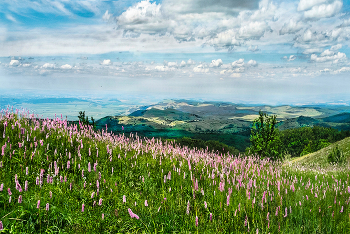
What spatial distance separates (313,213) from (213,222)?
2.31 metres

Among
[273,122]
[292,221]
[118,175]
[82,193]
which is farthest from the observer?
[273,122]

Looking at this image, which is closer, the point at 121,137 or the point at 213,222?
the point at 213,222

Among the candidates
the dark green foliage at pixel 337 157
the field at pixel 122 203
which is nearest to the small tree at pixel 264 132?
the dark green foliage at pixel 337 157

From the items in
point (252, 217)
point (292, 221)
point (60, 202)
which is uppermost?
point (60, 202)

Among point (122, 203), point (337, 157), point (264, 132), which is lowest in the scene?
point (337, 157)

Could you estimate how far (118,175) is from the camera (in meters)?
5.54

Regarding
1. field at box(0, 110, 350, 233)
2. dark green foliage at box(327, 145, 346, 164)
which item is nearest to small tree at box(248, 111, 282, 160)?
dark green foliage at box(327, 145, 346, 164)

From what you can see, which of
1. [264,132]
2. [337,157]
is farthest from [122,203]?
[264,132]

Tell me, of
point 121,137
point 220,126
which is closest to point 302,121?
point 220,126

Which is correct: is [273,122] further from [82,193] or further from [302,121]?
[302,121]

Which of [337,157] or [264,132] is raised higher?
[264,132]

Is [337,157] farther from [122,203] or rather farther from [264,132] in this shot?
[122,203]

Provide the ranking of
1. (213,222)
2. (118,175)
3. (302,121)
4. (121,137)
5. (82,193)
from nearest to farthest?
(213,222) → (82,193) → (118,175) → (121,137) → (302,121)

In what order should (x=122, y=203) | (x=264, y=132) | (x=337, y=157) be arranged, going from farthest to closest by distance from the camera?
(x=264, y=132) → (x=337, y=157) → (x=122, y=203)
